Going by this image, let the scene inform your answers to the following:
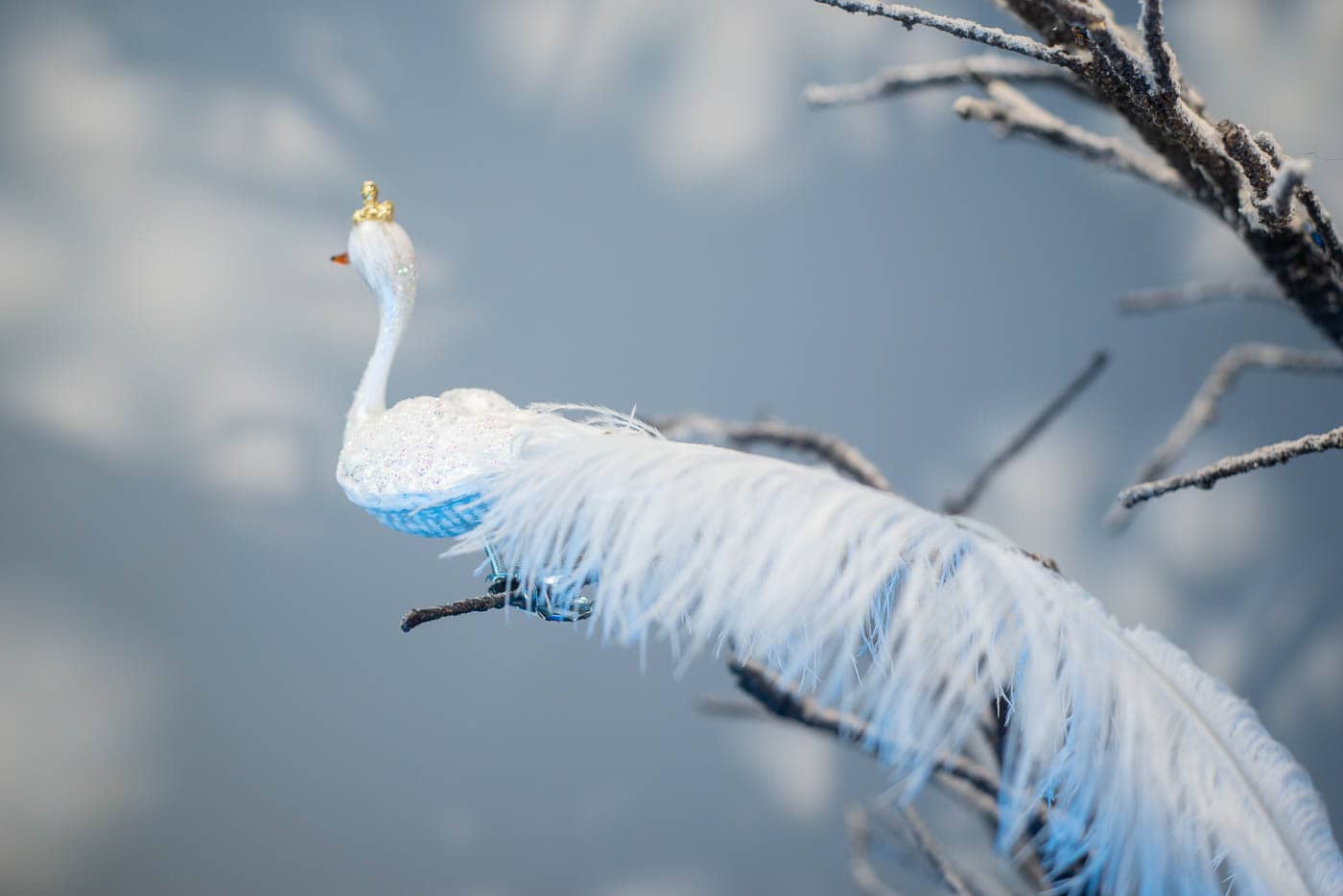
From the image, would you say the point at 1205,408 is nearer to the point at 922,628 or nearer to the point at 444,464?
the point at 922,628

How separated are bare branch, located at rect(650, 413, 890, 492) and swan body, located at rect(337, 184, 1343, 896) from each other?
0.22 metres

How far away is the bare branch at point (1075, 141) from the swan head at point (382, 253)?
34 cm

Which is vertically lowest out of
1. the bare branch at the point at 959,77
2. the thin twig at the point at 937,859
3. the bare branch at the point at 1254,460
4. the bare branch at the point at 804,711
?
the thin twig at the point at 937,859

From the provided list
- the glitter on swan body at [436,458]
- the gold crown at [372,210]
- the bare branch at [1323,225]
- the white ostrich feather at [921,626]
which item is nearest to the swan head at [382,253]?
the gold crown at [372,210]

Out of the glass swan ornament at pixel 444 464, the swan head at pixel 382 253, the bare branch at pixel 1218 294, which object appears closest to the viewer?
the glass swan ornament at pixel 444 464

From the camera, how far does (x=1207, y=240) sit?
4.28 ft

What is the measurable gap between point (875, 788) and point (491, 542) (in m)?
1.20

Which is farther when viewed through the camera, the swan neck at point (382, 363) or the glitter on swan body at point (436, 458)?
the swan neck at point (382, 363)

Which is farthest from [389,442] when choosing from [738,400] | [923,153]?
[923,153]

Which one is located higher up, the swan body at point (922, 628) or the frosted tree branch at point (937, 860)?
the swan body at point (922, 628)

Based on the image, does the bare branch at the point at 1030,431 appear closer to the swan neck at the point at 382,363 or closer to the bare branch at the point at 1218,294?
the bare branch at the point at 1218,294

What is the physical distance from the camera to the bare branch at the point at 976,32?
310mm

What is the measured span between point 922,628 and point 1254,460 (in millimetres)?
159

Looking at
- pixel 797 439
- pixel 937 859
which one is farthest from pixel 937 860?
pixel 797 439
